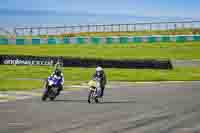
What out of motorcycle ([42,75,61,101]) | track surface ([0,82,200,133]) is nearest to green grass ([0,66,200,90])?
motorcycle ([42,75,61,101])

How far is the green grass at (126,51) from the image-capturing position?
2800 inches

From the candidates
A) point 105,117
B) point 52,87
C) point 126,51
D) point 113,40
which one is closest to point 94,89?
point 52,87

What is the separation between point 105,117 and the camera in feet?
58.5

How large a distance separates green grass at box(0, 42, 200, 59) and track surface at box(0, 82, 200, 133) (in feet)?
150

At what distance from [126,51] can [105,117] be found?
5881 centimetres

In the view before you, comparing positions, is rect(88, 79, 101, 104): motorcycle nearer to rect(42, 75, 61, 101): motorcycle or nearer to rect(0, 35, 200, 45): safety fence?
rect(42, 75, 61, 101): motorcycle

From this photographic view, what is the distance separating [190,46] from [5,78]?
149 feet

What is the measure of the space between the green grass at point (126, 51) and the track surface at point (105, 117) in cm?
4560

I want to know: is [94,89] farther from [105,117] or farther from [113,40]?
[113,40]

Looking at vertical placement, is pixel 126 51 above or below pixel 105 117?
above

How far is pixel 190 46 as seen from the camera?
8312 centimetres

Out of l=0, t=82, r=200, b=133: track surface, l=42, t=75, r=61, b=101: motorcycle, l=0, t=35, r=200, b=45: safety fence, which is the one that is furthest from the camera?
l=0, t=35, r=200, b=45: safety fence

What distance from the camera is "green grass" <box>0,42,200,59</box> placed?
2800 inches

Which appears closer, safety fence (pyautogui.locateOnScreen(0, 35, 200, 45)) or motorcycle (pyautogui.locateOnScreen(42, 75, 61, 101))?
motorcycle (pyautogui.locateOnScreen(42, 75, 61, 101))
